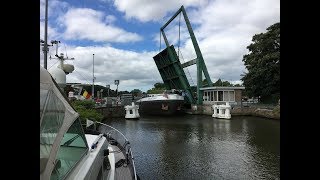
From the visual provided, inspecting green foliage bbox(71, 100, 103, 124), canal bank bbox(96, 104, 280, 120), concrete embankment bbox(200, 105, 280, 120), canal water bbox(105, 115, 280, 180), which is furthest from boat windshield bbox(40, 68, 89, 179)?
concrete embankment bbox(200, 105, 280, 120)

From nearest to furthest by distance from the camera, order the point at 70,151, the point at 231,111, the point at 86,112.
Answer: the point at 70,151, the point at 86,112, the point at 231,111

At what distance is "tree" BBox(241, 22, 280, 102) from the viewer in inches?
1486

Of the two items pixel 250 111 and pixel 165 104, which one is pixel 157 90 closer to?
pixel 165 104

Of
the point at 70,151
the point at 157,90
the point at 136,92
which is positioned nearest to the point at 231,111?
the point at 70,151

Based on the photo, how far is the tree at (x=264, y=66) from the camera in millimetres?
37750

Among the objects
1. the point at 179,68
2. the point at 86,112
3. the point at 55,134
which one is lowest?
the point at 86,112

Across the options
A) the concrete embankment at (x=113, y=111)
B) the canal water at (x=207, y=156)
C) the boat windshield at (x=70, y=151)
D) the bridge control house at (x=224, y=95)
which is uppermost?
the bridge control house at (x=224, y=95)

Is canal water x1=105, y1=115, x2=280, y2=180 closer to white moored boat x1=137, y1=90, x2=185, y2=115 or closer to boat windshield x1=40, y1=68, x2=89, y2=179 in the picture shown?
boat windshield x1=40, y1=68, x2=89, y2=179

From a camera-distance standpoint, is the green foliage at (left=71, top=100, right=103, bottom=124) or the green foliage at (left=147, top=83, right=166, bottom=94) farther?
the green foliage at (left=147, top=83, right=166, bottom=94)

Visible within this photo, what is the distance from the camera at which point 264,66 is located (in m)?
38.7

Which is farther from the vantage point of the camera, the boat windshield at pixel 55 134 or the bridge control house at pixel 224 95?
the bridge control house at pixel 224 95

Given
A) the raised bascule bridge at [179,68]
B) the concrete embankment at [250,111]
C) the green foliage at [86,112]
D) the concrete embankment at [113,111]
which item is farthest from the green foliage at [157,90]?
the green foliage at [86,112]

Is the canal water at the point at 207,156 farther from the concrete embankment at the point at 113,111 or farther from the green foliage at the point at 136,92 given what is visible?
the green foliage at the point at 136,92
